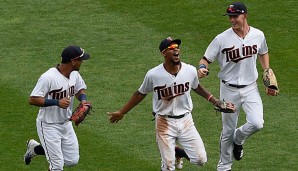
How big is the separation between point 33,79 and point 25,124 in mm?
1967

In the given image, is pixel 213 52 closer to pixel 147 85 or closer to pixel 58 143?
pixel 147 85

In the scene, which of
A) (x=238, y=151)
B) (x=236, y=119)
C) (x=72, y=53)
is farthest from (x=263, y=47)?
(x=72, y=53)

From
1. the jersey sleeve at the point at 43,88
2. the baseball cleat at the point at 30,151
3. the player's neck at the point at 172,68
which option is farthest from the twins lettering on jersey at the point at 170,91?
the baseball cleat at the point at 30,151

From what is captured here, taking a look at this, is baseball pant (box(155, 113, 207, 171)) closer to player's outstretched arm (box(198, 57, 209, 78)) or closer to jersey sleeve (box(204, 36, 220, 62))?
player's outstretched arm (box(198, 57, 209, 78))

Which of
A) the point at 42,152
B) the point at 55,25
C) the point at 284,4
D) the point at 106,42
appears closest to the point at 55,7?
the point at 55,25

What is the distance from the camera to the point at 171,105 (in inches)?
503

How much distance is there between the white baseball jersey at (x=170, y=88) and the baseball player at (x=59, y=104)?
0.93 m

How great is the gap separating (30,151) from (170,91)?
246cm

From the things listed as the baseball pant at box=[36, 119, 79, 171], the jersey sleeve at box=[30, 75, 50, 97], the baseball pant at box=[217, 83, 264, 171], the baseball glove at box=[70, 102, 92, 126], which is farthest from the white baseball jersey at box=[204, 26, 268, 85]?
the jersey sleeve at box=[30, 75, 50, 97]

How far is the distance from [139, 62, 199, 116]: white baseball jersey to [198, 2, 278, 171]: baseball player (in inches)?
27.3

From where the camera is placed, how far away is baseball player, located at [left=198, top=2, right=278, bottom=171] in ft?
44.1

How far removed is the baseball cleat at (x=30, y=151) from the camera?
13.8 meters

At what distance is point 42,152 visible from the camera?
1379 centimetres

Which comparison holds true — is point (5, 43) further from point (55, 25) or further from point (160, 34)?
point (160, 34)
